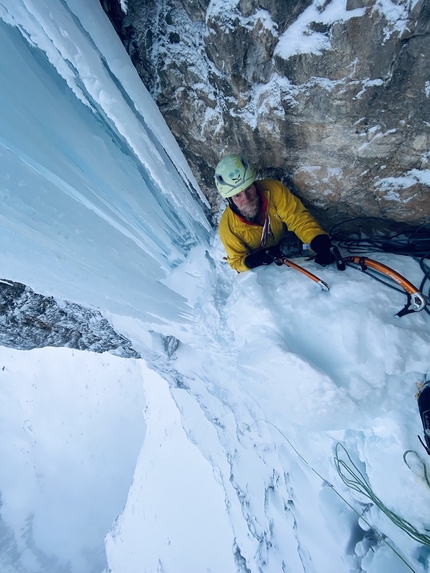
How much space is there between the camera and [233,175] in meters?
2.24

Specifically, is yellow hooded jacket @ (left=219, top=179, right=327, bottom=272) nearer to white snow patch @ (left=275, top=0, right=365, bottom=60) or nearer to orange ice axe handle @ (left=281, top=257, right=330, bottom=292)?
orange ice axe handle @ (left=281, top=257, right=330, bottom=292)

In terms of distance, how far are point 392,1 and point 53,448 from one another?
11031mm

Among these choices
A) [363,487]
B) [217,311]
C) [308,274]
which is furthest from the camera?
[217,311]

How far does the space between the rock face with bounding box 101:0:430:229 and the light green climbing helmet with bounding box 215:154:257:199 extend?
298 mm

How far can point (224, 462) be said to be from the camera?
4.51 m

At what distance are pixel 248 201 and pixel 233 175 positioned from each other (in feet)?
0.89

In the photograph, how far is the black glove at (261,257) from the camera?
265 centimetres

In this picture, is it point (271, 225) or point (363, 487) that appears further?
point (271, 225)

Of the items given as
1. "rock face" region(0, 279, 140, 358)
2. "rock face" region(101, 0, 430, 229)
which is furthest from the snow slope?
"rock face" region(0, 279, 140, 358)

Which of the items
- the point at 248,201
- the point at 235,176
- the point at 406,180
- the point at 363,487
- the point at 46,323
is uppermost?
the point at 235,176

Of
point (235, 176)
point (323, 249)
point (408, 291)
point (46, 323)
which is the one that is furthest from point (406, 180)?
point (46, 323)

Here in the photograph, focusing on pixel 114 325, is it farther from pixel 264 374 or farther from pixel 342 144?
pixel 342 144

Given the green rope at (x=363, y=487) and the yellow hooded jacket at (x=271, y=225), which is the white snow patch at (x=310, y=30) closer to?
the yellow hooded jacket at (x=271, y=225)

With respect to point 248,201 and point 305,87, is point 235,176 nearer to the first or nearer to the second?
point 248,201
